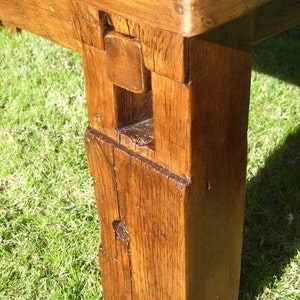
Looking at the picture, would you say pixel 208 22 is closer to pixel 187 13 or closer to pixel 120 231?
pixel 187 13

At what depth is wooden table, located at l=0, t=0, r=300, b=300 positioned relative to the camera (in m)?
1.13

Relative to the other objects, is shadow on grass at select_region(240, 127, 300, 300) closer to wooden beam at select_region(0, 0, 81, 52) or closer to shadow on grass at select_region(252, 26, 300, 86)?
shadow on grass at select_region(252, 26, 300, 86)

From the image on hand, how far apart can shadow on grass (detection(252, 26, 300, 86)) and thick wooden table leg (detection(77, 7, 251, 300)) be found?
1.92 m

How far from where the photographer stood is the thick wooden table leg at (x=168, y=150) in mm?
1175

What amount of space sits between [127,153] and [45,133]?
5.45ft

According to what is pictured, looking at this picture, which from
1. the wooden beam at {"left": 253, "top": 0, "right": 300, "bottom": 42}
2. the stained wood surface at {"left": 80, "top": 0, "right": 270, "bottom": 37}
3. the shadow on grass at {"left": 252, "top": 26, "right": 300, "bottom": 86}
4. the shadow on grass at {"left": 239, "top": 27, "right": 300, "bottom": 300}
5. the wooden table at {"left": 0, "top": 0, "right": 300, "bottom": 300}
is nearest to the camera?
the stained wood surface at {"left": 80, "top": 0, "right": 270, "bottom": 37}

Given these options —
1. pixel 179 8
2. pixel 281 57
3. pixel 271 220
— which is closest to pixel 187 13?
pixel 179 8

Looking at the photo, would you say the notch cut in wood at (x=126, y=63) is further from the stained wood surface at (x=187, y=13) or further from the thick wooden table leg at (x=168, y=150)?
the stained wood surface at (x=187, y=13)

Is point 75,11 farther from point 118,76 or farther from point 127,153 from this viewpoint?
point 127,153

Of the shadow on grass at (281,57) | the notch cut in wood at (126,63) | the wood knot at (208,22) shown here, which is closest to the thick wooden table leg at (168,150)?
the notch cut in wood at (126,63)

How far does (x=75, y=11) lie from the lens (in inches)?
51.1

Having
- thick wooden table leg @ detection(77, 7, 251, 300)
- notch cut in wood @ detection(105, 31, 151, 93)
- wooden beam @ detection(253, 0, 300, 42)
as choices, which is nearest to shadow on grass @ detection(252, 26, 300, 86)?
wooden beam @ detection(253, 0, 300, 42)

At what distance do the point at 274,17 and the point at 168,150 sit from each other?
45 cm

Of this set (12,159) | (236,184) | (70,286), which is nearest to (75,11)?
(236,184)
